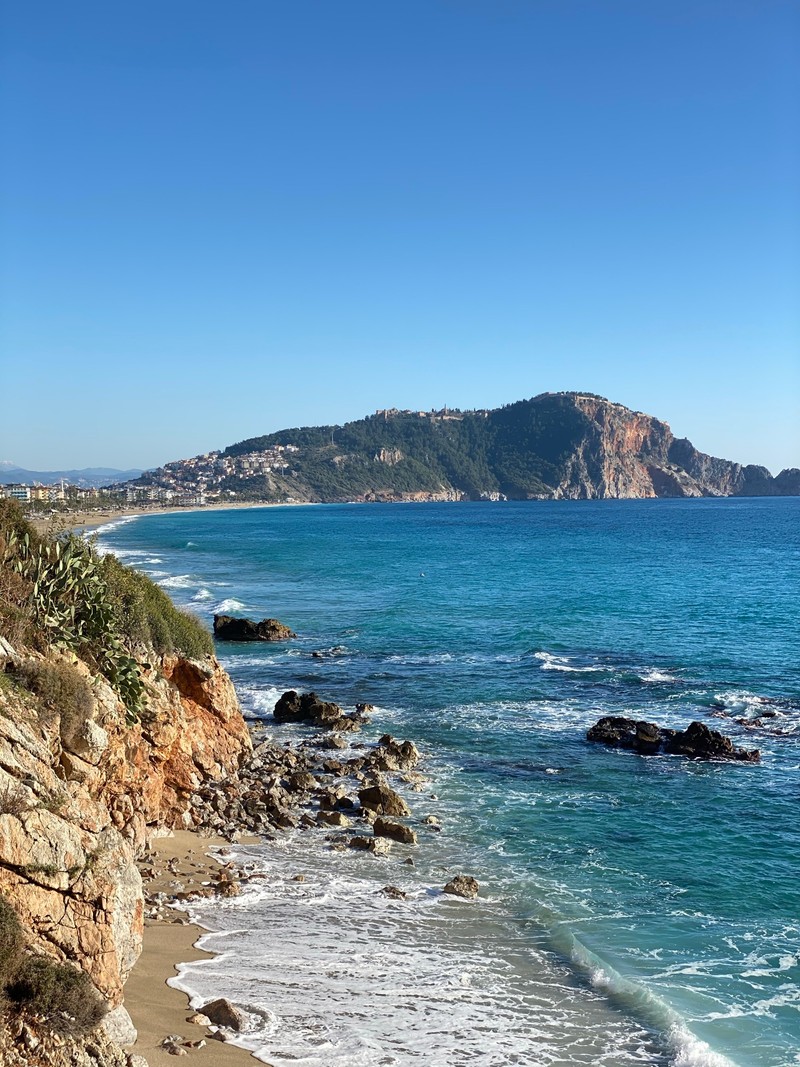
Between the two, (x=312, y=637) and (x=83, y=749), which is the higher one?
(x=83, y=749)

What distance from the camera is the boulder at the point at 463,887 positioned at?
1566cm

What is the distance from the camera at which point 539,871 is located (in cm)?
1686

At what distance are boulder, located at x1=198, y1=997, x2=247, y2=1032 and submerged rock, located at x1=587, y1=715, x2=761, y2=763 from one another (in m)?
16.0

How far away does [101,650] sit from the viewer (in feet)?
49.7

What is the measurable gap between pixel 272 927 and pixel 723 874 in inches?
350

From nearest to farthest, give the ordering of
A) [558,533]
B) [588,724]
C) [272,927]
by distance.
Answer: [272,927] < [588,724] < [558,533]

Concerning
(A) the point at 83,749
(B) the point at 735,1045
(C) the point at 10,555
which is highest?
(C) the point at 10,555

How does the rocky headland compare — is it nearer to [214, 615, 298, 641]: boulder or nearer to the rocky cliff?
the rocky cliff

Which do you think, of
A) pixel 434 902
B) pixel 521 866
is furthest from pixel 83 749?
pixel 521 866

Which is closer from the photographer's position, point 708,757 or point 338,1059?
point 338,1059

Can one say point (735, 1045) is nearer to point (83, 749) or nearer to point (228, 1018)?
point (228, 1018)

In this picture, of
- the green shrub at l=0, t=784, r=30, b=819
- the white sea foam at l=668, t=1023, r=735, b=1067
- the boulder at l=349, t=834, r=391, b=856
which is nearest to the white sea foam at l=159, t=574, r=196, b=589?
the boulder at l=349, t=834, r=391, b=856

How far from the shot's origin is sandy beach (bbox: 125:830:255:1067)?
10.0 meters

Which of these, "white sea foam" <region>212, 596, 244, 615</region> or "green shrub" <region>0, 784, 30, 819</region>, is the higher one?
"green shrub" <region>0, 784, 30, 819</region>
